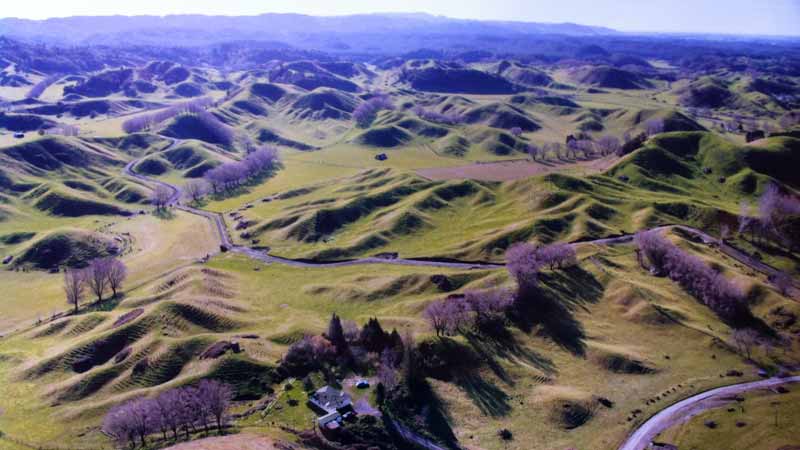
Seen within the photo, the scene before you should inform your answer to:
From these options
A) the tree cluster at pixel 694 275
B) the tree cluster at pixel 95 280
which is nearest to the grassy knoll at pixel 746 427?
the tree cluster at pixel 694 275

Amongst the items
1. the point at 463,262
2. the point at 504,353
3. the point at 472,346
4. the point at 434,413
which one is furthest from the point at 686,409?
the point at 463,262

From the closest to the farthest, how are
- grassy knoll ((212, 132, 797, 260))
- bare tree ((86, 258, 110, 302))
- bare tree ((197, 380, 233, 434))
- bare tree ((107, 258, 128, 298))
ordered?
1. bare tree ((197, 380, 233, 434))
2. bare tree ((86, 258, 110, 302))
3. bare tree ((107, 258, 128, 298))
4. grassy knoll ((212, 132, 797, 260))

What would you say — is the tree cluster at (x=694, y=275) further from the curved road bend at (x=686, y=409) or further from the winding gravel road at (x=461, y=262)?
the curved road bend at (x=686, y=409)

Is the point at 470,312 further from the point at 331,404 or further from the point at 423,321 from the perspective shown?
the point at 331,404

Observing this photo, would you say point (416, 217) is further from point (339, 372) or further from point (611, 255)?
point (339, 372)

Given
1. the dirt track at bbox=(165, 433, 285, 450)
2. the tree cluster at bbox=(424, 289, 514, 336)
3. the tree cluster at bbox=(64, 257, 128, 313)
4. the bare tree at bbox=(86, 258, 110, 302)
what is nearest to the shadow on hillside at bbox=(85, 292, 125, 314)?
the tree cluster at bbox=(64, 257, 128, 313)

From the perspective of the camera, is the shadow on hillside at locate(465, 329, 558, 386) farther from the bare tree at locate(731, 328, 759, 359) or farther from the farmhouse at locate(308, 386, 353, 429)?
the bare tree at locate(731, 328, 759, 359)
